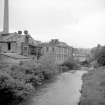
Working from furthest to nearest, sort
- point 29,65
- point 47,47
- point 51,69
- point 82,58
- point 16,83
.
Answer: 1. point 82,58
2. point 47,47
3. point 51,69
4. point 29,65
5. point 16,83

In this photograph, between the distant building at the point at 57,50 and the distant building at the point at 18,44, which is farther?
the distant building at the point at 57,50

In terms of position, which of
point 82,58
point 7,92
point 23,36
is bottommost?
point 82,58

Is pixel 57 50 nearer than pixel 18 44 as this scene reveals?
No

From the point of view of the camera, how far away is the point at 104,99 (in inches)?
479

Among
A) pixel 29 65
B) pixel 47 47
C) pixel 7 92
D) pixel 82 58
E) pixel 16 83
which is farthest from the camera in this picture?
pixel 82 58

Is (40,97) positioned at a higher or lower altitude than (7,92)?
lower

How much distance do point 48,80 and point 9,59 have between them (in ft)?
24.8

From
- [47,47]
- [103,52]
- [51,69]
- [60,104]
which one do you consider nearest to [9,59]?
[51,69]

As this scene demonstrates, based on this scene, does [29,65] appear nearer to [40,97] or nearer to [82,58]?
[40,97]

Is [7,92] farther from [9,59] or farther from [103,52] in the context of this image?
[103,52]

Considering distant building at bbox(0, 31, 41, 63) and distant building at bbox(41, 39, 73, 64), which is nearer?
distant building at bbox(0, 31, 41, 63)

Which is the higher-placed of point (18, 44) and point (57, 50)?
point (18, 44)

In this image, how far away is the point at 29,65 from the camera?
1944 cm

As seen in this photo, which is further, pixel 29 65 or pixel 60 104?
pixel 29 65
